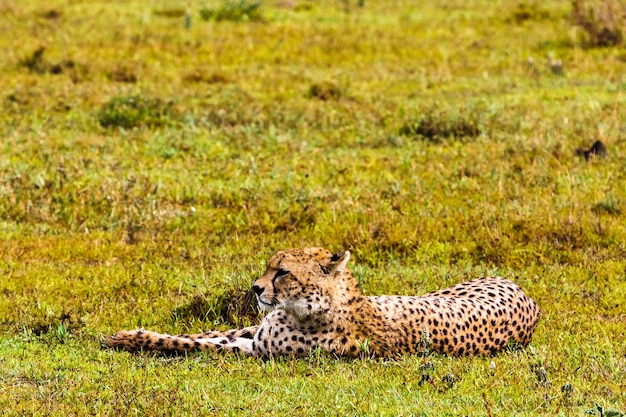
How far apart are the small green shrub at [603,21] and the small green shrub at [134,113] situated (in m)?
8.94

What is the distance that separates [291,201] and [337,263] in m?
4.14

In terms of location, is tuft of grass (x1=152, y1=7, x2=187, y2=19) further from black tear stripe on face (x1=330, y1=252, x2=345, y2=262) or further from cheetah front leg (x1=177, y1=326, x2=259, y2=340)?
black tear stripe on face (x1=330, y1=252, x2=345, y2=262)

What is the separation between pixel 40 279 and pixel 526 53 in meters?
12.6

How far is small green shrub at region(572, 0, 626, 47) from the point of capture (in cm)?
1938

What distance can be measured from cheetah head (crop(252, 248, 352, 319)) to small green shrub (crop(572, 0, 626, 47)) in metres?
14.2

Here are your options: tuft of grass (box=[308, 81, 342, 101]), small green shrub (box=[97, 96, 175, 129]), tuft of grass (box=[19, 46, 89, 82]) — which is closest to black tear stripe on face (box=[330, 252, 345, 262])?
small green shrub (box=[97, 96, 175, 129])

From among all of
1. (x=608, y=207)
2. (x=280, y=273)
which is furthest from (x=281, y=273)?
(x=608, y=207)

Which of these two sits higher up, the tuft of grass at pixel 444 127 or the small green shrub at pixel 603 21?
the small green shrub at pixel 603 21

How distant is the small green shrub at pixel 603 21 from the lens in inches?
763

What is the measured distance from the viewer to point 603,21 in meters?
19.3

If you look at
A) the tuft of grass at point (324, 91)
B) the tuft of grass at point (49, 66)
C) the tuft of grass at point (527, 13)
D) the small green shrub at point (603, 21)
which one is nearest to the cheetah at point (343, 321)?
the tuft of grass at point (324, 91)

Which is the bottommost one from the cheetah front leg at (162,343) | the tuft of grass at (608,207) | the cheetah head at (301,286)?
the tuft of grass at (608,207)

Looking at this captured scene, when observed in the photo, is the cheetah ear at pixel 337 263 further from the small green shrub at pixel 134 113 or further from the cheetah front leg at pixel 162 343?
the small green shrub at pixel 134 113

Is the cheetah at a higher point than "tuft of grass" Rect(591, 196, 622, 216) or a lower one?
higher
